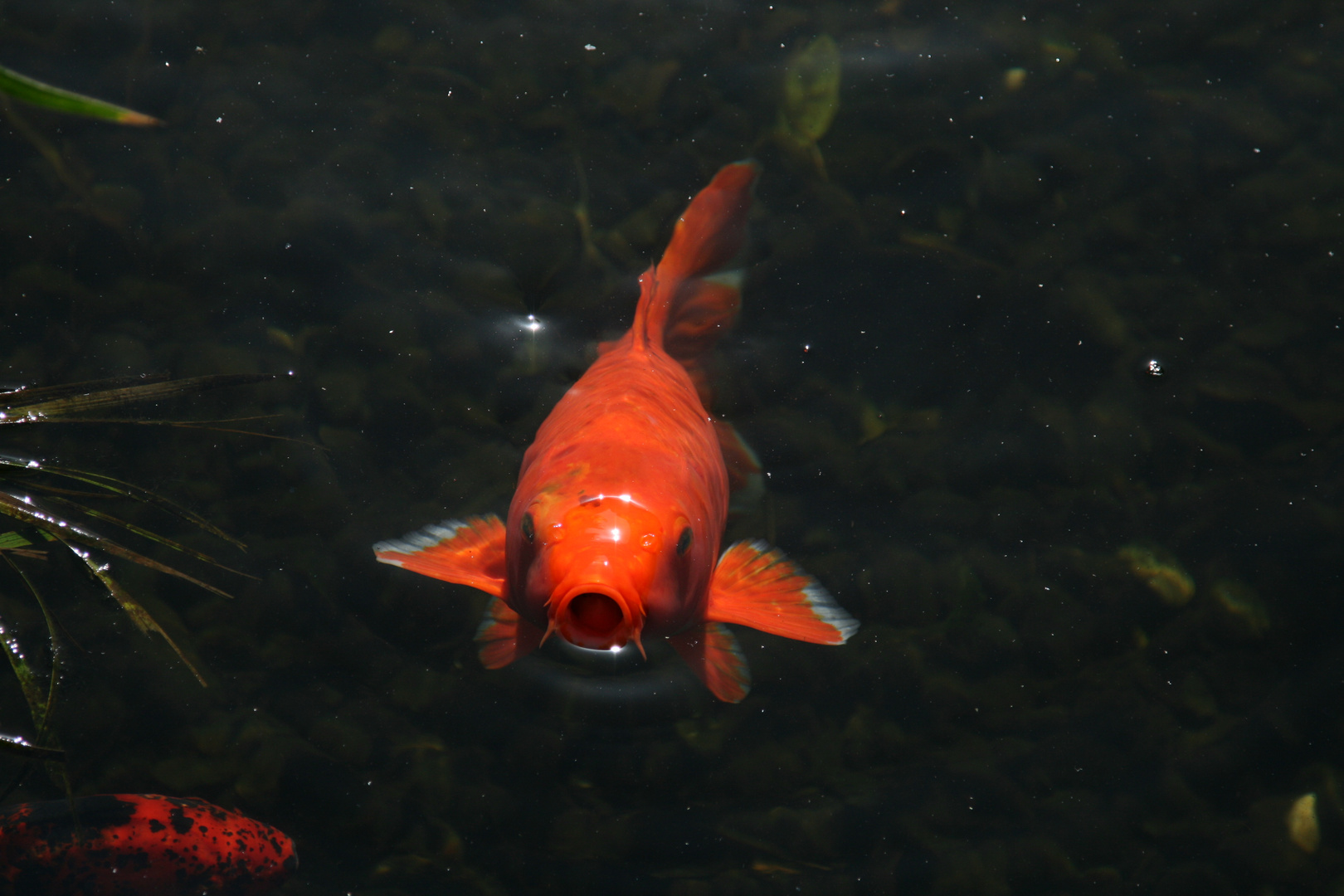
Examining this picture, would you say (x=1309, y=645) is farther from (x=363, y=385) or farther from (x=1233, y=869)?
(x=363, y=385)

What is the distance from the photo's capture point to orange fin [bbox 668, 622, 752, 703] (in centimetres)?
373

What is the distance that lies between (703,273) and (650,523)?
6.08 feet

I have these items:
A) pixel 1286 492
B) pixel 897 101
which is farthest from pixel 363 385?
pixel 1286 492

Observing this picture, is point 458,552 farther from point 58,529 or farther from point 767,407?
point 767,407

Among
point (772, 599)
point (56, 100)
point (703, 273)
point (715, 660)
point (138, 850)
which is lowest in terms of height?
point (138, 850)

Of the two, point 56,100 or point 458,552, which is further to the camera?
point 458,552

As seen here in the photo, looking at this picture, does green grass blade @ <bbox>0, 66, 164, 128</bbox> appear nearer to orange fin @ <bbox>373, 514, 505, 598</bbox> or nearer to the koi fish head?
the koi fish head

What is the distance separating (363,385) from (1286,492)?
4399 mm

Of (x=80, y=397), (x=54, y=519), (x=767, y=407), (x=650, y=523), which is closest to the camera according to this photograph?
(x=650, y=523)

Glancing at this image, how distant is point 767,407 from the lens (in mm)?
4410

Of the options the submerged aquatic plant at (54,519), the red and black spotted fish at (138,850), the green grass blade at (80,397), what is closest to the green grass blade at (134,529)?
the submerged aquatic plant at (54,519)

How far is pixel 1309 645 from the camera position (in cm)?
405

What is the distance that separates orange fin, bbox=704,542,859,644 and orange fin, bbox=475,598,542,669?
768mm

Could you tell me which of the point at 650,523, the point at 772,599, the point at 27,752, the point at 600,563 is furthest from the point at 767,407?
the point at 27,752
